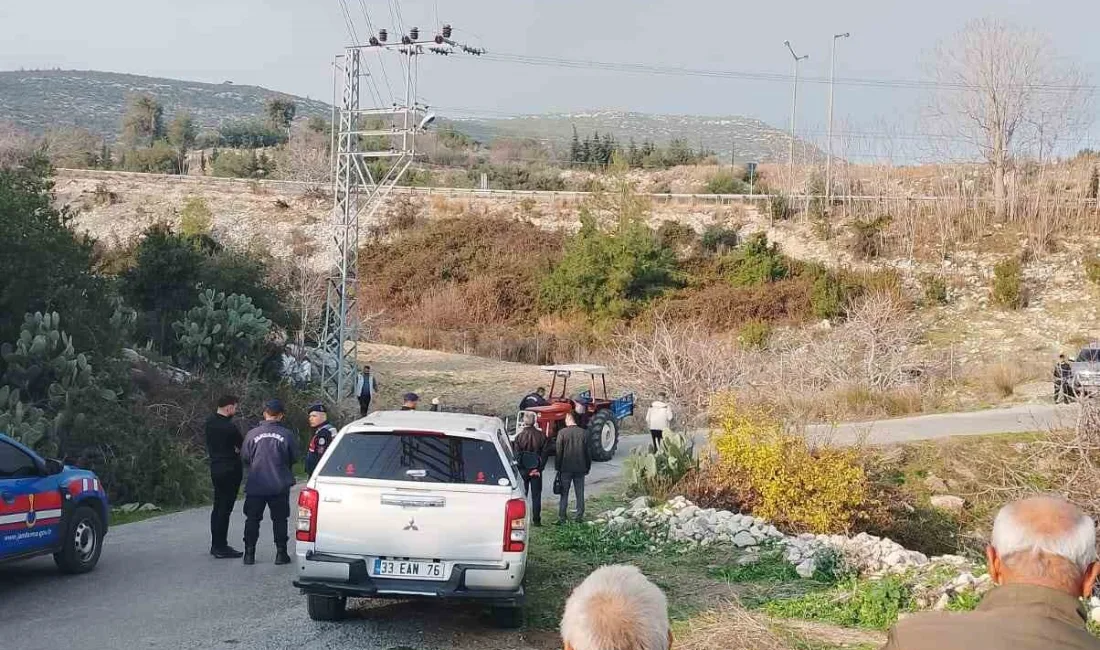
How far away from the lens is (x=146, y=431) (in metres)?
18.1

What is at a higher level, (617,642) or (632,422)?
(617,642)

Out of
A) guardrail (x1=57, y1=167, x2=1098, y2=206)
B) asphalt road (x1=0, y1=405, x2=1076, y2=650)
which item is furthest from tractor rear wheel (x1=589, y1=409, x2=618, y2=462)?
guardrail (x1=57, y1=167, x2=1098, y2=206)

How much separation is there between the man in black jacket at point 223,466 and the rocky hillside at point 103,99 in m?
115

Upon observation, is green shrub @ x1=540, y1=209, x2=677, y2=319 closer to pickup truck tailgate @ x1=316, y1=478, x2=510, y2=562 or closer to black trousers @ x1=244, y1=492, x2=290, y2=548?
black trousers @ x1=244, y1=492, x2=290, y2=548

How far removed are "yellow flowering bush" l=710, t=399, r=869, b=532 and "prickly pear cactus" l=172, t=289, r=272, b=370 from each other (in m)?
14.0

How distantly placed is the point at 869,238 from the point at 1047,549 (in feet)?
189

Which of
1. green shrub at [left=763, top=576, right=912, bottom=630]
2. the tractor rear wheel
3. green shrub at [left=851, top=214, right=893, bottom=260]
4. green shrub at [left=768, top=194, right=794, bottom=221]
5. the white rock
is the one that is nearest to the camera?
green shrub at [left=763, top=576, right=912, bottom=630]

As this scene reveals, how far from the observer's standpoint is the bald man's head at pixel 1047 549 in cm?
339

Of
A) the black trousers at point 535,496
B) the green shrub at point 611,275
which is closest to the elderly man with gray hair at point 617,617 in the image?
the black trousers at point 535,496

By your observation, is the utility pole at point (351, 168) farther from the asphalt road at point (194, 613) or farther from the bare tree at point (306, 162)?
the bare tree at point (306, 162)

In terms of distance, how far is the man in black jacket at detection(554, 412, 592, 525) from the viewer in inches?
570

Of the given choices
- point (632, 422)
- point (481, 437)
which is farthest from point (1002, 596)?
point (632, 422)

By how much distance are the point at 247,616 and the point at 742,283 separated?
48.2 meters

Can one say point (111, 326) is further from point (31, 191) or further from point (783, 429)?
point (783, 429)
